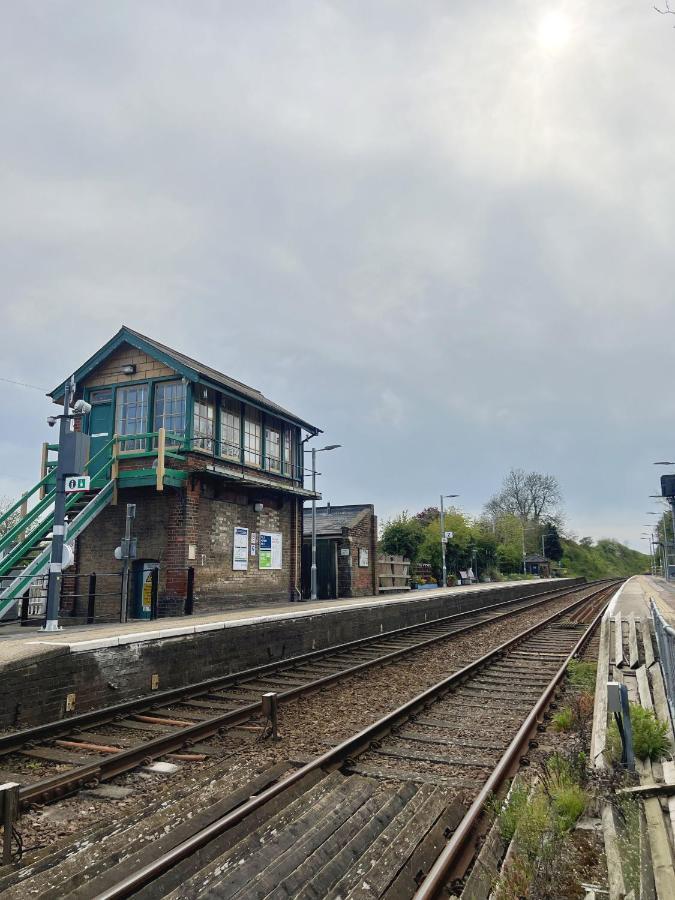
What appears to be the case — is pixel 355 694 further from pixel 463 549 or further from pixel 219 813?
pixel 463 549

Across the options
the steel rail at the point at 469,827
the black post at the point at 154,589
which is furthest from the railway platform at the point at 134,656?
the steel rail at the point at 469,827

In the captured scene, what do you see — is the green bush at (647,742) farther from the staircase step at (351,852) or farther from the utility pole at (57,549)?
the utility pole at (57,549)

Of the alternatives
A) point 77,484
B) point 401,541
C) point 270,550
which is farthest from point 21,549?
point 401,541

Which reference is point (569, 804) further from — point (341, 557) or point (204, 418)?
point (341, 557)

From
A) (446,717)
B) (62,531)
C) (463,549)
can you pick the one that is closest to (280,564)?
(62,531)

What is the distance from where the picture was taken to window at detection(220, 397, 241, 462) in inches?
772

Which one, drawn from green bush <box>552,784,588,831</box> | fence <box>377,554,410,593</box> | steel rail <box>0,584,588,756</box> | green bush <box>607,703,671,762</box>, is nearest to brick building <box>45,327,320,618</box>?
steel rail <box>0,584,588,756</box>

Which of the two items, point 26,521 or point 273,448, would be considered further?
point 273,448

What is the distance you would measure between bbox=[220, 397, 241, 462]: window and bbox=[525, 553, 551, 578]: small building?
5997 centimetres

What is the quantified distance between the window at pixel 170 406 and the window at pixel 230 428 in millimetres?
1508

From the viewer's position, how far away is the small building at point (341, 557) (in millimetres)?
25672

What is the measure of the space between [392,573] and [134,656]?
21.7 meters

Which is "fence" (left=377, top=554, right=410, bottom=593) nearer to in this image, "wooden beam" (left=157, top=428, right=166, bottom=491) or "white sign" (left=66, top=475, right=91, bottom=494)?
"wooden beam" (left=157, top=428, right=166, bottom=491)

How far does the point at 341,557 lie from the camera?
1016 inches
